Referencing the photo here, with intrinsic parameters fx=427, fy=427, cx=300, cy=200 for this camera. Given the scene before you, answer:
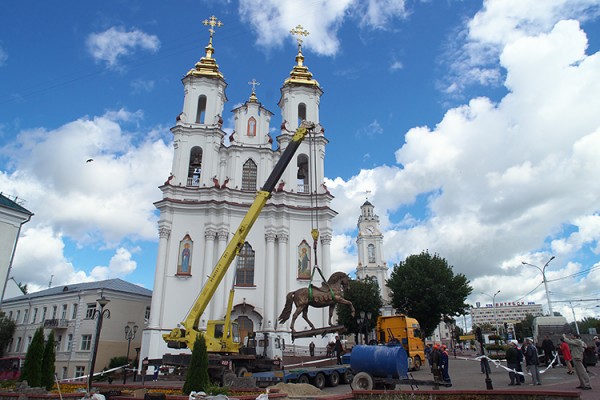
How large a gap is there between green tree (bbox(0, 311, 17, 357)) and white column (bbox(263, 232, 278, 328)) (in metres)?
27.3

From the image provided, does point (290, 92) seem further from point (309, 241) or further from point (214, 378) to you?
point (214, 378)

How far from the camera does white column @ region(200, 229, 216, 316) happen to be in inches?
1334

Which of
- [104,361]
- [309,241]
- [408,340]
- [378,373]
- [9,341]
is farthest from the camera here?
[9,341]

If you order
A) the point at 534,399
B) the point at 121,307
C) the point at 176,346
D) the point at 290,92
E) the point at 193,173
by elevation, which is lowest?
the point at 534,399

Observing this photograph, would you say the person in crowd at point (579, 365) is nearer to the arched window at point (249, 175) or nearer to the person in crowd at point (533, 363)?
the person in crowd at point (533, 363)

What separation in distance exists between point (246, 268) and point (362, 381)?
71.3ft

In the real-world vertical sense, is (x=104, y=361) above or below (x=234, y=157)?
A: below

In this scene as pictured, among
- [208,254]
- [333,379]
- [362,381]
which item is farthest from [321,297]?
[208,254]

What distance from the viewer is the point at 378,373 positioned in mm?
15047

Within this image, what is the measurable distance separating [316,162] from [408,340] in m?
19.4

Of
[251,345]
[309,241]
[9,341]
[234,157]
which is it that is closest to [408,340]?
Answer: [251,345]

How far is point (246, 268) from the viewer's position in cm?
3522

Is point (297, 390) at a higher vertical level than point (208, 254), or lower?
lower

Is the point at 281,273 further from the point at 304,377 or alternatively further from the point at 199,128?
the point at 304,377
